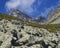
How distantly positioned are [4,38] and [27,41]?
3337 millimetres

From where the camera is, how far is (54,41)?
3488cm

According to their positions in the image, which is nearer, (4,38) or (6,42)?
(6,42)

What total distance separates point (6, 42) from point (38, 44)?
177 inches

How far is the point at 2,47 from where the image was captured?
27.6 metres

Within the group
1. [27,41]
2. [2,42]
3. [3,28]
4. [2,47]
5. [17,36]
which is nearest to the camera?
[2,47]

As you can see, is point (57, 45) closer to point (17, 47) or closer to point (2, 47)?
point (17, 47)

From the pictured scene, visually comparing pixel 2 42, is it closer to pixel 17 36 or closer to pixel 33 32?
pixel 17 36

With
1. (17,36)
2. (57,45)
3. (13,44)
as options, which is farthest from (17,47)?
(57,45)

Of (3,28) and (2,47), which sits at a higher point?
(3,28)

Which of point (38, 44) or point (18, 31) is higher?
point (18, 31)

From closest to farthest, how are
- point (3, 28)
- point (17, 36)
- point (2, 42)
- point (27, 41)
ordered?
point (2, 42) < point (27, 41) < point (17, 36) < point (3, 28)

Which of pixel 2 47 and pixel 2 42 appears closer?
pixel 2 47

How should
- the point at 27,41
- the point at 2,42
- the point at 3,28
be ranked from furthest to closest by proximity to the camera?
1. the point at 3,28
2. the point at 27,41
3. the point at 2,42

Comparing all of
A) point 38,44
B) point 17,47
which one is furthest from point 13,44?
point 38,44
